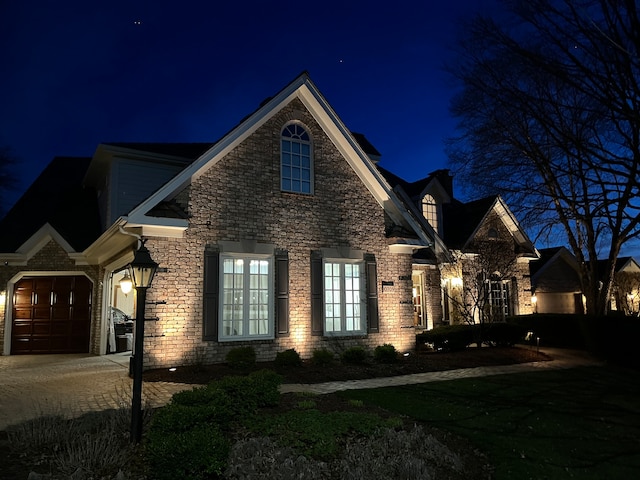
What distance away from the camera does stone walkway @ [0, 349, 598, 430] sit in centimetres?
722

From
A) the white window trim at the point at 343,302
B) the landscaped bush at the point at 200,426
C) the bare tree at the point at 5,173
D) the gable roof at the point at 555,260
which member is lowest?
the landscaped bush at the point at 200,426

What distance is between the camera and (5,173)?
81.7 ft

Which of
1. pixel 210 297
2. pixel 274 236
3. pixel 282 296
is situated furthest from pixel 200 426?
pixel 274 236

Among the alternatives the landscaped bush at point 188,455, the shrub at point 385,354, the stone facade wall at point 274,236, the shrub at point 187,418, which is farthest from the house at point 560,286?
the landscaped bush at point 188,455

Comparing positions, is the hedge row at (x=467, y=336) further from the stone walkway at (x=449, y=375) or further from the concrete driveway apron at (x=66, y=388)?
the concrete driveway apron at (x=66, y=388)

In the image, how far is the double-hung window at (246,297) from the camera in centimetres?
1099

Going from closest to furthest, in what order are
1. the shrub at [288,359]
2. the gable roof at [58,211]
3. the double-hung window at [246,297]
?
the shrub at [288,359] → the double-hung window at [246,297] → the gable roof at [58,211]

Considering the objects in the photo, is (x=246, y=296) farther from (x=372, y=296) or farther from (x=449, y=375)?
(x=449, y=375)

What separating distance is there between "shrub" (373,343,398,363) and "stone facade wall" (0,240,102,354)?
8.87 meters

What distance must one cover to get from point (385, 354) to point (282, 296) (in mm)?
2895

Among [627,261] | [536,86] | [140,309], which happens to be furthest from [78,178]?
[627,261]

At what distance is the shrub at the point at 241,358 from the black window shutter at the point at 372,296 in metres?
3.58

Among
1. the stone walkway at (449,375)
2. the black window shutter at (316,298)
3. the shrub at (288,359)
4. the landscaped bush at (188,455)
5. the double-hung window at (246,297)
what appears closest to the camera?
the landscaped bush at (188,455)

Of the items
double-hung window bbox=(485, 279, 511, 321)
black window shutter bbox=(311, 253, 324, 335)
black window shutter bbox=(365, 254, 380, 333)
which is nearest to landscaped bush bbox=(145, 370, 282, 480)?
black window shutter bbox=(311, 253, 324, 335)
